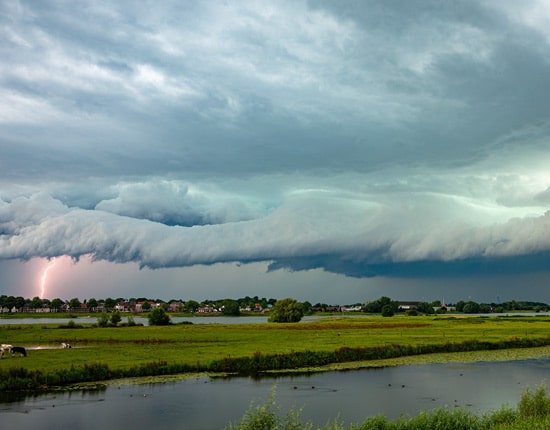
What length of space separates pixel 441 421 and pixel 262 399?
14793 mm

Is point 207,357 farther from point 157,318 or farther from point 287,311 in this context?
point 287,311

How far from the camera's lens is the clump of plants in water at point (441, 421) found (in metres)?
19.8

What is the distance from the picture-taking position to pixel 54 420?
28875 mm

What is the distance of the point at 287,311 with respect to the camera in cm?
14100

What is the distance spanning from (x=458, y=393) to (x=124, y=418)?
2330 cm

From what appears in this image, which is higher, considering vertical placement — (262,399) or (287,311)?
(262,399)

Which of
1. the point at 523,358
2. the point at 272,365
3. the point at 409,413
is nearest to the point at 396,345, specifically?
the point at 523,358

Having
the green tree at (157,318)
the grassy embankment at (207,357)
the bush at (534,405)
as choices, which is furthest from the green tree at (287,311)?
the bush at (534,405)

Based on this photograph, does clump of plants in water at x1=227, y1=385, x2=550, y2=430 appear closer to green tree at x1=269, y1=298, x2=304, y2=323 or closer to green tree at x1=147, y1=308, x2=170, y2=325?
green tree at x1=147, y1=308, x2=170, y2=325

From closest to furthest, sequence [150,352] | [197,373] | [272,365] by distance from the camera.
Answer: [197,373] < [272,365] < [150,352]

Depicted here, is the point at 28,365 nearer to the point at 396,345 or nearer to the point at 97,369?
the point at 97,369

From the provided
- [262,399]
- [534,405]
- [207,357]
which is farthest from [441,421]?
[207,357]

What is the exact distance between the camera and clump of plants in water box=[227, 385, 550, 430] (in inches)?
778

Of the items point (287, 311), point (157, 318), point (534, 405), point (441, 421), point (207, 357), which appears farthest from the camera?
point (287, 311)
